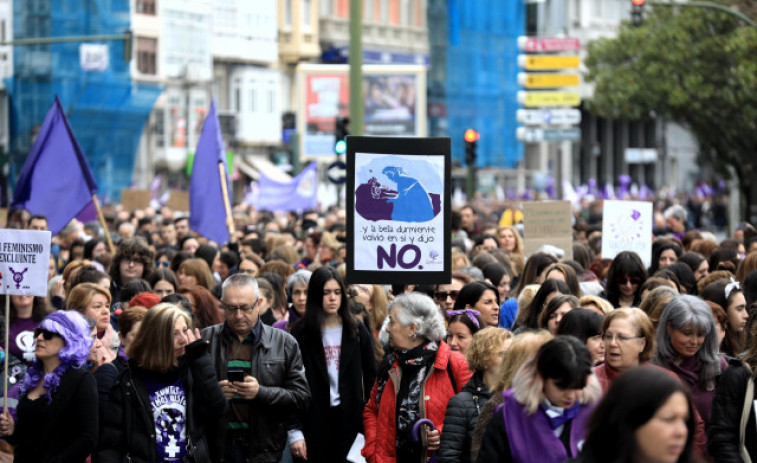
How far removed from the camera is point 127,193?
2789 centimetres

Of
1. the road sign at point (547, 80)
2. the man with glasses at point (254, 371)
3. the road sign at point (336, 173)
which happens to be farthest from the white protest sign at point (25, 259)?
the road sign at point (547, 80)

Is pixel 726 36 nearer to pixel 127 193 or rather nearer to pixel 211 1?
pixel 127 193

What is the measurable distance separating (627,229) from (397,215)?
6105 millimetres

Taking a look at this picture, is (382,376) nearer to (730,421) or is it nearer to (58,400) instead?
(58,400)

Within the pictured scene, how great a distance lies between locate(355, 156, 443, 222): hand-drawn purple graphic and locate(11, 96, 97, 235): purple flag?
6.79 metres

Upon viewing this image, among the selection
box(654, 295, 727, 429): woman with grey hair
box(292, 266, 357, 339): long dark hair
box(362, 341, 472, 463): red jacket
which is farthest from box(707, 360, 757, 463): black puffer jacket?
box(292, 266, 357, 339): long dark hair

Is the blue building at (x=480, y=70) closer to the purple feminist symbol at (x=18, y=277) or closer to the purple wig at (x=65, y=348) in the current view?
the purple feminist symbol at (x=18, y=277)

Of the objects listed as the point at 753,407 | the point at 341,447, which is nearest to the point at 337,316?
the point at 341,447

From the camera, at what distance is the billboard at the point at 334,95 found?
35.8m

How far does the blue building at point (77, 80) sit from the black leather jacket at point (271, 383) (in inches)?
1077

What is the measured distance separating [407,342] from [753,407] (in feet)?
5.73

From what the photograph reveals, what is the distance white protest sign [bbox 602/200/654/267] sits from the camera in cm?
1438

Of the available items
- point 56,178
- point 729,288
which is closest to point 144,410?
point 729,288

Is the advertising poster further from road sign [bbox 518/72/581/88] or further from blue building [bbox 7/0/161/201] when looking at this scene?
blue building [bbox 7/0/161/201]
